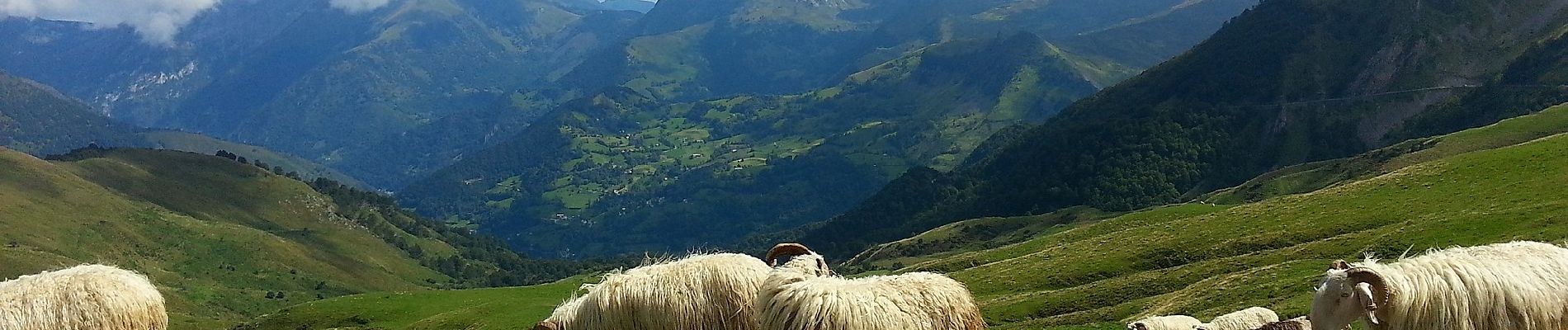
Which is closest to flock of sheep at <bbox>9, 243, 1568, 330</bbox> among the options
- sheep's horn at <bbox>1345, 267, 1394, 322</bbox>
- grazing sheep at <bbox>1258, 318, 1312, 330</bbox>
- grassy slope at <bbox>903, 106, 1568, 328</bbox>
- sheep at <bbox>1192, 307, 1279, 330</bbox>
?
sheep's horn at <bbox>1345, 267, 1394, 322</bbox>

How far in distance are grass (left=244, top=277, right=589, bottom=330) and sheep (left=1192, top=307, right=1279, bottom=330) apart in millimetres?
53279

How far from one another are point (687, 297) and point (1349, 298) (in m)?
10.8

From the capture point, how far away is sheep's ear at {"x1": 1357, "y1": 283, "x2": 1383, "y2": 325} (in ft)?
46.8

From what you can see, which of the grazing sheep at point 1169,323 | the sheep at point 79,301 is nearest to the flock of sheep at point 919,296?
the sheep at point 79,301

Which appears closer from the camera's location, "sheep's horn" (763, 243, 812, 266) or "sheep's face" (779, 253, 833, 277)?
"sheep's face" (779, 253, 833, 277)

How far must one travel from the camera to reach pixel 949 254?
14312cm

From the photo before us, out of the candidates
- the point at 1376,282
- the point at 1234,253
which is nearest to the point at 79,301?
the point at 1376,282

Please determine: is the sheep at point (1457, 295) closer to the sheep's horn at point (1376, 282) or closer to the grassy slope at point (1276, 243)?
the sheep's horn at point (1376, 282)

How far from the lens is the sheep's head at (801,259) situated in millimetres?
15109

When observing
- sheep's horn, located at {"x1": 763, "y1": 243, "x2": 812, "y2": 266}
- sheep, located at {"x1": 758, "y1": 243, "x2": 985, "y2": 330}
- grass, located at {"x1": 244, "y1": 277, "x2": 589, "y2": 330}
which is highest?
sheep's horn, located at {"x1": 763, "y1": 243, "x2": 812, "y2": 266}

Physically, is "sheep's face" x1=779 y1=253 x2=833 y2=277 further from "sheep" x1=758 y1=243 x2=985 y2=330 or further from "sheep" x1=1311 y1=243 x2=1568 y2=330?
"sheep" x1=1311 y1=243 x2=1568 y2=330

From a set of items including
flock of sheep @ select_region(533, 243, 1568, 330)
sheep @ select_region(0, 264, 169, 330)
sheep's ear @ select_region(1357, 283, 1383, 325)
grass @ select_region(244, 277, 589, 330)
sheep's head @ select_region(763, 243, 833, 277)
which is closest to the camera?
flock of sheep @ select_region(533, 243, 1568, 330)

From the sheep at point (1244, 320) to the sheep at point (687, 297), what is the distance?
20483 millimetres

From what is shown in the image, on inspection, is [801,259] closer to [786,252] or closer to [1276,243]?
[786,252]
